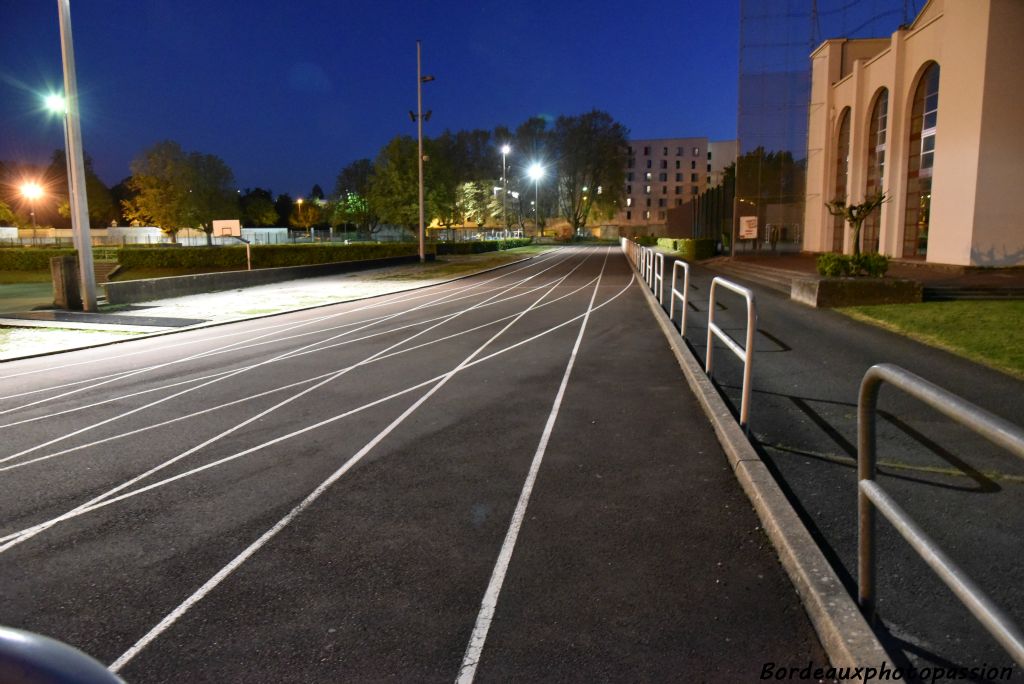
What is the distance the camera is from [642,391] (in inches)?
307

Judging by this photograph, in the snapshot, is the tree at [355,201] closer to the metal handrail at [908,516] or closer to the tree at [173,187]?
the tree at [173,187]

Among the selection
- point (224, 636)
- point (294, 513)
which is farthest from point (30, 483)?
A: point (224, 636)

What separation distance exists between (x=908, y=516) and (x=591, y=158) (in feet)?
296

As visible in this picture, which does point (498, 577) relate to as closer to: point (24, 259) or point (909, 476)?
point (909, 476)

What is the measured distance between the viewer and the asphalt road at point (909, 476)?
309 centimetres

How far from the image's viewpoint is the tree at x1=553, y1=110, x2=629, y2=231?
88188mm

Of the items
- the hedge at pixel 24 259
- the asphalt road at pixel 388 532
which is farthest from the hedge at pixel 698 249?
the hedge at pixel 24 259

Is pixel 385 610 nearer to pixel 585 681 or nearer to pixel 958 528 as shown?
pixel 585 681

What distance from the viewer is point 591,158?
88.9 meters

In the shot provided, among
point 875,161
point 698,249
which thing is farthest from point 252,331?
point 698,249

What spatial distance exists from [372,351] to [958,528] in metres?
8.43

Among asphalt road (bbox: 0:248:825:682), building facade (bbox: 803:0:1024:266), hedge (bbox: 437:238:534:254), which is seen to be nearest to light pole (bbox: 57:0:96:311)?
asphalt road (bbox: 0:248:825:682)

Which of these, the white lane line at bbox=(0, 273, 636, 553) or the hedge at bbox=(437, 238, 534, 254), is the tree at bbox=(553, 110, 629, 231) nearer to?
the hedge at bbox=(437, 238, 534, 254)

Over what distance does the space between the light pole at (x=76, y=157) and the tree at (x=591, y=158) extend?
76268mm
